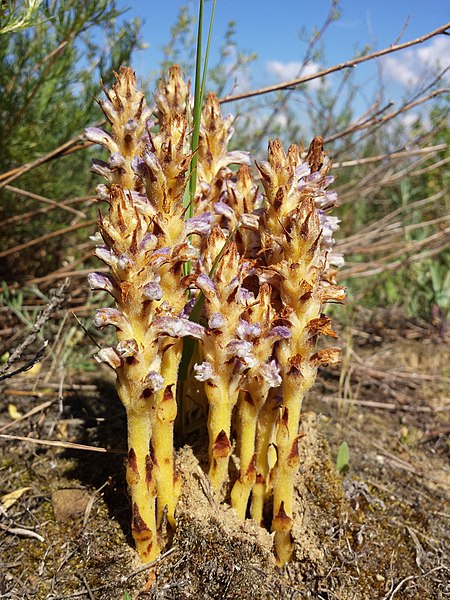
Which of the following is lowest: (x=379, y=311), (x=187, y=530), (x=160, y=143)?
(x=187, y=530)

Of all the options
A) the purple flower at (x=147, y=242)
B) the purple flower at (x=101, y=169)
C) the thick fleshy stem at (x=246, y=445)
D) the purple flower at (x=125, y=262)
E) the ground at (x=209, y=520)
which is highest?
the purple flower at (x=101, y=169)

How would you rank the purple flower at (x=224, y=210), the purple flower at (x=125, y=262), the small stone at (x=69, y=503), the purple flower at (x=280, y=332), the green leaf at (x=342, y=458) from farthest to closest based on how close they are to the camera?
1. the green leaf at (x=342, y=458)
2. the small stone at (x=69, y=503)
3. the purple flower at (x=224, y=210)
4. the purple flower at (x=280, y=332)
5. the purple flower at (x=125, y=262)

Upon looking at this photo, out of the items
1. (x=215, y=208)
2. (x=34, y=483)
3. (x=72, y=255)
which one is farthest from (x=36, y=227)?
(x=215, y=208)

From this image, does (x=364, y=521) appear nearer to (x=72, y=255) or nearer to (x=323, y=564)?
(x=323, y=564)

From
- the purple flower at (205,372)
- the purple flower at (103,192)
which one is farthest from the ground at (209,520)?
the purple flower at (103,192)

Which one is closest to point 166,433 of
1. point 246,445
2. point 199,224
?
point 246,445

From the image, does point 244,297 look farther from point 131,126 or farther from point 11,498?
point 11,498

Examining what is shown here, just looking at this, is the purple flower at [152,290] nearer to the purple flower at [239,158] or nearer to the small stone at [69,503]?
the purple flower at [239,158]
